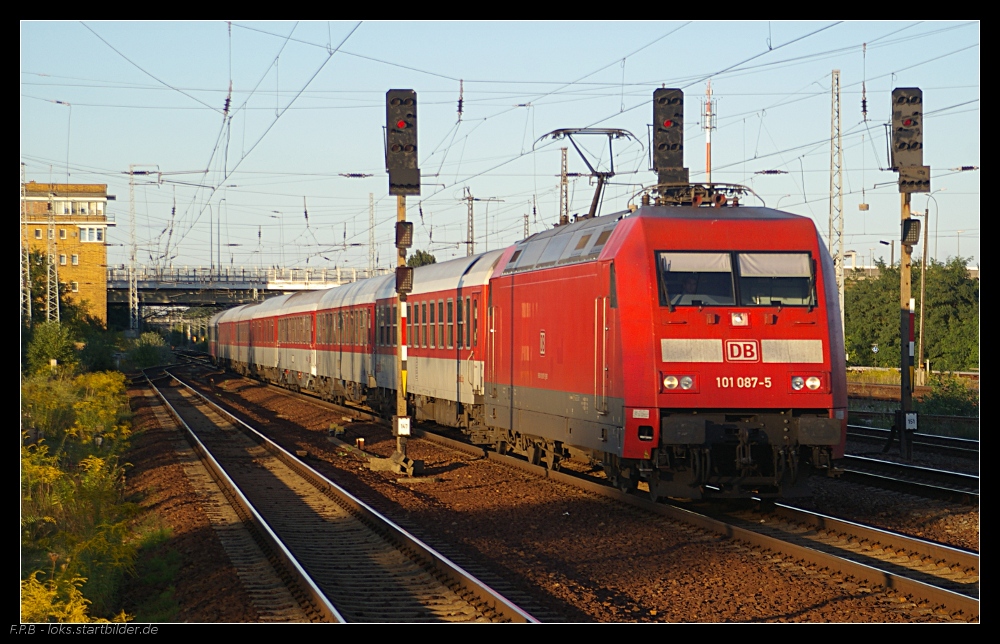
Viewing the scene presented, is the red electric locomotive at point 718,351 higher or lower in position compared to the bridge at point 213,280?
lower

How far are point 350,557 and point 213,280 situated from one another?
75097mm

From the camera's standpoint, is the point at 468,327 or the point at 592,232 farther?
the point at 468,327

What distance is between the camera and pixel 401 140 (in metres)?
17.9

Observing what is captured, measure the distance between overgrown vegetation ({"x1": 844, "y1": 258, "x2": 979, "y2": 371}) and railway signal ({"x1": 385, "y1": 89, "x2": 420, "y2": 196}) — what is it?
37.9 metres

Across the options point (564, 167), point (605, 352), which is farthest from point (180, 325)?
point (605, 352)

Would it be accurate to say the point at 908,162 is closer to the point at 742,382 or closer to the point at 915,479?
the point at 915,479

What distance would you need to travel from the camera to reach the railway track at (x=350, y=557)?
8.98 m

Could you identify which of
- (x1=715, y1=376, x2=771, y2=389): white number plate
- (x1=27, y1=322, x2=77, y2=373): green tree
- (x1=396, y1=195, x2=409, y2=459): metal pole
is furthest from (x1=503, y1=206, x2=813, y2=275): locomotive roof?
(x1=27, y1=322, x2=77, y2=373): green tree

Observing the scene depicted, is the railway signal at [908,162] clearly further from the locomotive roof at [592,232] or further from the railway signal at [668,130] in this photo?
the locomotive roof at [592,232]

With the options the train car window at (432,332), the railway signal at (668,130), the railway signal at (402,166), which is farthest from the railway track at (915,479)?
the train car window at (432,332)

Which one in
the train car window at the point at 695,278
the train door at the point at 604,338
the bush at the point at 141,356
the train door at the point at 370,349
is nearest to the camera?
the train car window at the point at 695,278

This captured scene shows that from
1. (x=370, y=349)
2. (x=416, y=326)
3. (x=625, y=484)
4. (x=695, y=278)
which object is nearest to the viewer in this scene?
(x=695, y=278)

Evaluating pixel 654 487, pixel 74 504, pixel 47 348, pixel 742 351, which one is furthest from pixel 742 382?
pixel 47 348

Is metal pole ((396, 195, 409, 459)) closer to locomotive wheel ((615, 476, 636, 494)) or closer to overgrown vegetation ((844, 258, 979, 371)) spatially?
locomotive wheel ((615, 476, 636, 494))
